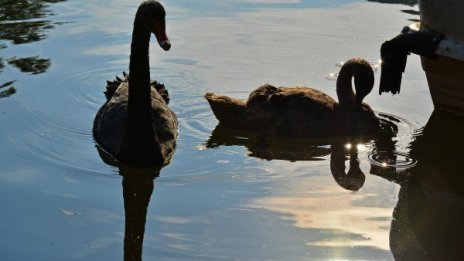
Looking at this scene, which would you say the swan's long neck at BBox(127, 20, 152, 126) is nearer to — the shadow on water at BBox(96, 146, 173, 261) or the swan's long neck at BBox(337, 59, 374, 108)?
the shadow on water at BBox(96, 146, 173, 261)

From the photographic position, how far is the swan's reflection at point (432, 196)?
5180 millimetres

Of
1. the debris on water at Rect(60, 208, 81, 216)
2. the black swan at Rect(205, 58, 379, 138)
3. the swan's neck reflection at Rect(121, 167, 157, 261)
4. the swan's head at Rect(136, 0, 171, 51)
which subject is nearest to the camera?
the swan's neck reflection at Rect(121, 167, 157, 261)

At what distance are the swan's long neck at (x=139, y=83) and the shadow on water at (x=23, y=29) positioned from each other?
1.95 metres

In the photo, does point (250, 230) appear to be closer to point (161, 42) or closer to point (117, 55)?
point (161, 42)

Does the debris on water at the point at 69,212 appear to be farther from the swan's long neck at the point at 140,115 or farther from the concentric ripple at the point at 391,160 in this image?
the concentric ripple at the point at 391,160

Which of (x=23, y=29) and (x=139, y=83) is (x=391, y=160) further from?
(x=23, y=29)

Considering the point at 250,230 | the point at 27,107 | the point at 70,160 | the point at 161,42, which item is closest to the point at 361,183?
the point at 250,230

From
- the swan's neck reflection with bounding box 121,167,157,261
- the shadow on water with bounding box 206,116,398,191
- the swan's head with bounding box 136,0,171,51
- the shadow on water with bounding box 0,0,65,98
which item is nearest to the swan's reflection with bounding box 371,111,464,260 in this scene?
the shadow on water with bounding box 206,116,398,191

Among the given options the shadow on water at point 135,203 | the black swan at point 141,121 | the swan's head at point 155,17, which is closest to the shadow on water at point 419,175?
the black swan at point 141,121

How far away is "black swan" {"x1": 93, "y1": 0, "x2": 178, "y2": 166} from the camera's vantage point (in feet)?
20.4

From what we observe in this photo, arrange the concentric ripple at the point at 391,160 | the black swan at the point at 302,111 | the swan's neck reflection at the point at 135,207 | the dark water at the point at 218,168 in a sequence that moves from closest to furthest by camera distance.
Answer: the swan's neck reflection at the point at 135,207 → the dark water at the point at 218,168 → the concentric ripple at the point at 391,160 → the black swan at the point at 302,111

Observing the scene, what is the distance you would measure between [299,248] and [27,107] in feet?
11.5

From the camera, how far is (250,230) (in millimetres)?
5277

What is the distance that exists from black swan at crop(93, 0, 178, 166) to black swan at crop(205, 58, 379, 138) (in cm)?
70
